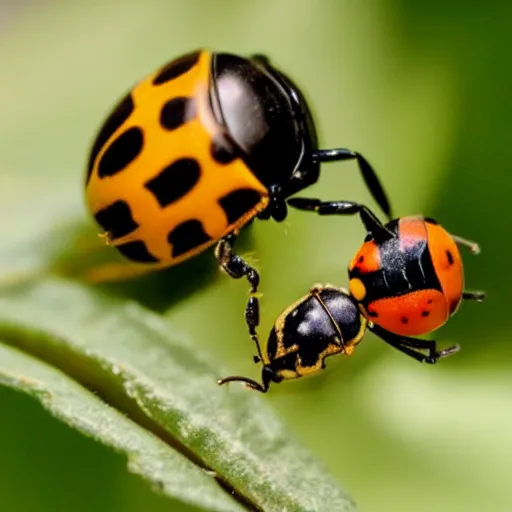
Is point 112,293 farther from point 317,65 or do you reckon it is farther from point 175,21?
point 175,21

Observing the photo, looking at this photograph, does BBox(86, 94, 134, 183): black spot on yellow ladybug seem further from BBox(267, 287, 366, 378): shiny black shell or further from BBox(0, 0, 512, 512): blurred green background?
BBox(267, 287, 366, 378): shiny black shell

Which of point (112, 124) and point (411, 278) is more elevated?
point (112, 124)

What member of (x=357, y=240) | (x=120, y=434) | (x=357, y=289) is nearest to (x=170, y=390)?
(x=120, y=434)

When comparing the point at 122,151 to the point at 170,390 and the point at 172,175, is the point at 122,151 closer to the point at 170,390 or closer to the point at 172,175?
the point at 172,175

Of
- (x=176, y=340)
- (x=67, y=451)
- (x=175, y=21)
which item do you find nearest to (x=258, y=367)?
(x=176, y=340)

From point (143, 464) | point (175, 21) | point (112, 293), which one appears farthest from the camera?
point (175, 21)

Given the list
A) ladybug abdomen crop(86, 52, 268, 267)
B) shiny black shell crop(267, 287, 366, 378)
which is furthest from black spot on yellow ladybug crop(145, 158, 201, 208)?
shiny black shell crop(267, 287, 366, 378)
